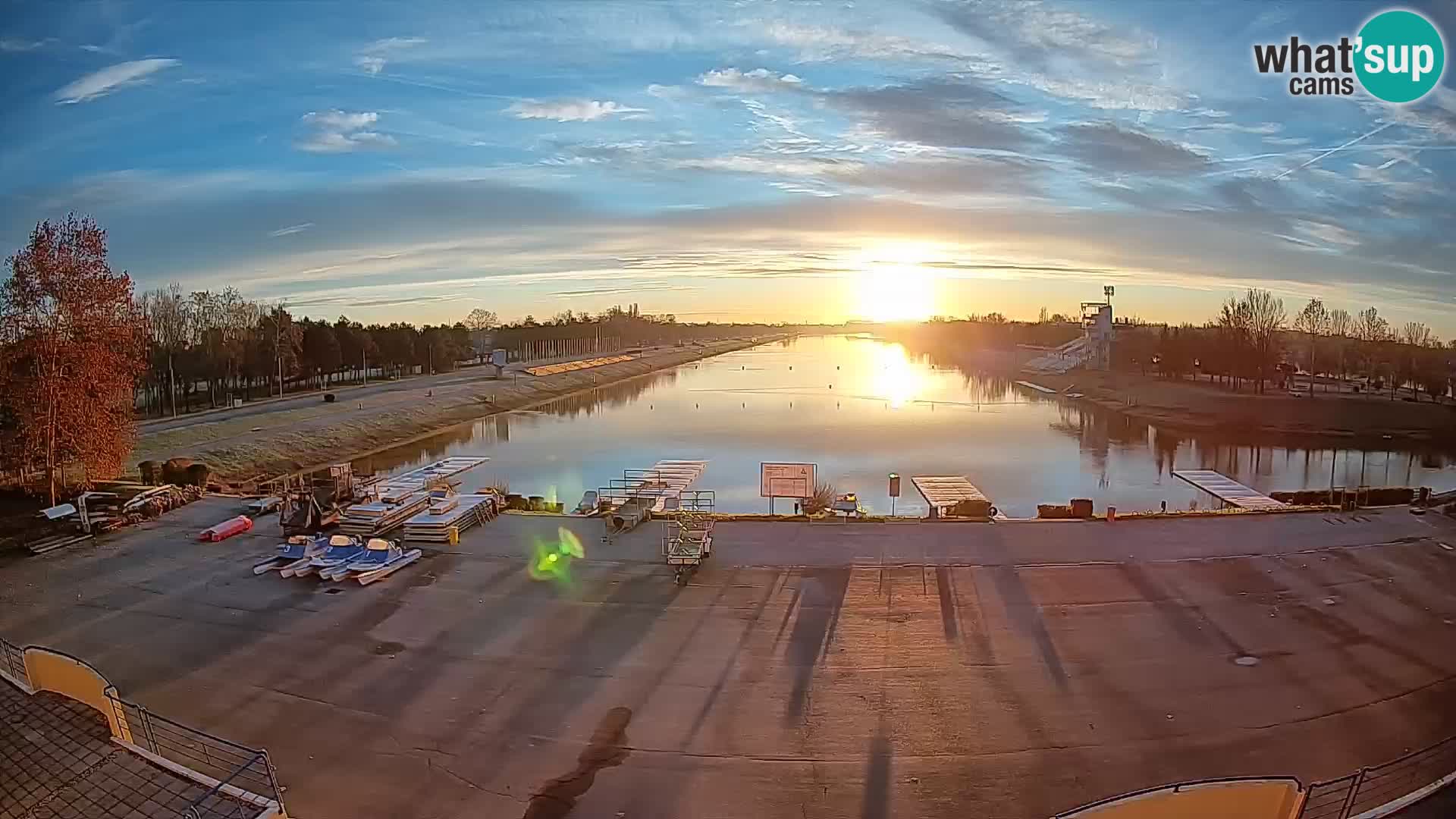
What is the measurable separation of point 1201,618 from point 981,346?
116m

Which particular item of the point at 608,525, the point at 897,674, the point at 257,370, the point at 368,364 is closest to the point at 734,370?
the point at 368,364

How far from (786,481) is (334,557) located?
28.7 feet

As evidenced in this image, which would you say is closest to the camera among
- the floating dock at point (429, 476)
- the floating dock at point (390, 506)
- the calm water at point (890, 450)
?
the floating dock at point (390, 506)

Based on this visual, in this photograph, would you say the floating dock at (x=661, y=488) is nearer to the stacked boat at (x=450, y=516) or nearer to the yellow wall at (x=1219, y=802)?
the stacked boat at (x=450, y=516)

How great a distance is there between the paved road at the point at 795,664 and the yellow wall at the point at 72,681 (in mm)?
1083

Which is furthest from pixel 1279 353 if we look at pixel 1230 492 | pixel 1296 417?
pixel 1230 492

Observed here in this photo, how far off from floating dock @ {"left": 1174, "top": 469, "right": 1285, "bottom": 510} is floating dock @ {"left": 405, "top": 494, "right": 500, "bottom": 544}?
14275 mm

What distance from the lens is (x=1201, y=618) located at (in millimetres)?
9406

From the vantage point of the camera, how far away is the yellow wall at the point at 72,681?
6160 mm

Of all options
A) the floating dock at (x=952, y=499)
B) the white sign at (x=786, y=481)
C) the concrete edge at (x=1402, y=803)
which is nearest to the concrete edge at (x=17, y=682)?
the concrete edge at (x=1402, y=803)

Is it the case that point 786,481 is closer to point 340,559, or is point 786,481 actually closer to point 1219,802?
point 340,559

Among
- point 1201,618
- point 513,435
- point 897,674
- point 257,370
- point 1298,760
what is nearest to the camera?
point 1298,760

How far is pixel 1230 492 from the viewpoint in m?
17.8

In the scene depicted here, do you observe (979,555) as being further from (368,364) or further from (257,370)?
(368,364)
